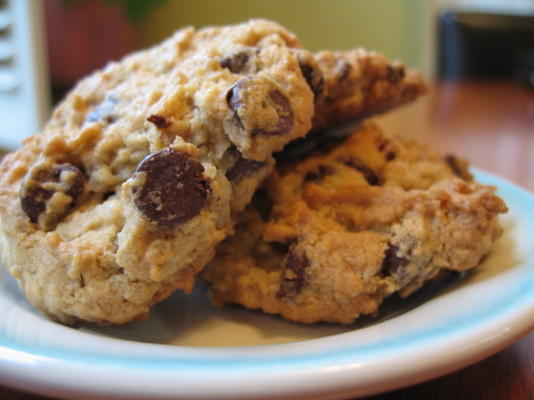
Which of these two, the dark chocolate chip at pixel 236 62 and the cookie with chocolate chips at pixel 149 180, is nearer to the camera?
the cookie with chocolate chips at pixel 149 180

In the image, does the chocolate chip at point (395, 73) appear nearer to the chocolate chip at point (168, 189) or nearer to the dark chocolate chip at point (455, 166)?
the dark chocolate chip at point (455, 166)

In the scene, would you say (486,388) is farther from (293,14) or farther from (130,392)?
(293,14)

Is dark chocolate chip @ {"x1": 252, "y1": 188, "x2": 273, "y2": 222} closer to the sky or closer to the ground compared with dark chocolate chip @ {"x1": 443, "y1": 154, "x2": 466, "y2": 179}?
closer to the sky

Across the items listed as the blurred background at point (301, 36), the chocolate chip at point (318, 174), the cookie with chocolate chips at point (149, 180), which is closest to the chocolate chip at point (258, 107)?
the cookie with chocolate chips at point (149, 180)

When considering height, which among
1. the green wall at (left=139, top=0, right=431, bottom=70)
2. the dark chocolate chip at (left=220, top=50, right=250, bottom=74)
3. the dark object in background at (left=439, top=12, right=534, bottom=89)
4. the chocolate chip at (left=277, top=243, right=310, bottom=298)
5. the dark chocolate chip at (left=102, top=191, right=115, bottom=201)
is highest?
the dark chocolate chip at (left=220, top=50, right=250, bottom=74)

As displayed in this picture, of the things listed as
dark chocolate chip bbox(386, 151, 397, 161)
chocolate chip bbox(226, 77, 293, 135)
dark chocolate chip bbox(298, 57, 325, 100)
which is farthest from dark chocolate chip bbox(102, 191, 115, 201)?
dark chocolate chip bbox(386, 151, 397, 161)

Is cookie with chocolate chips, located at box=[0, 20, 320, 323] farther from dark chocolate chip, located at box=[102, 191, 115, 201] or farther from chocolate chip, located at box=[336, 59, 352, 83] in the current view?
chocolate chip, located at box=[336, 59, 352, 83]
